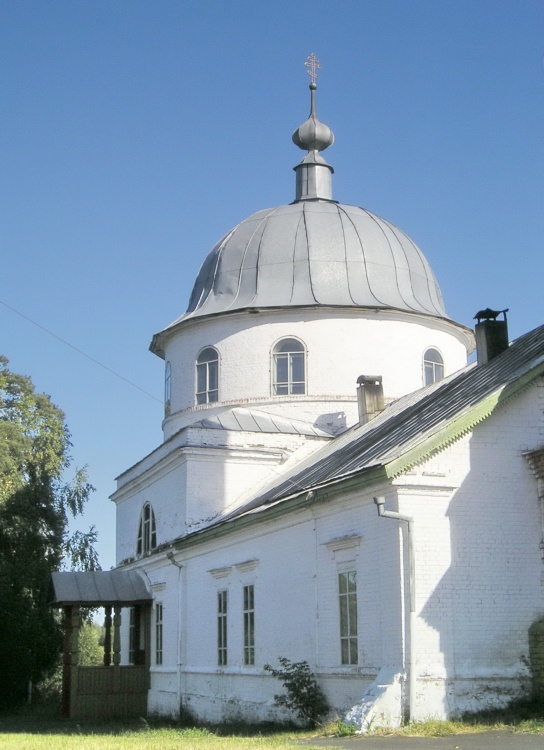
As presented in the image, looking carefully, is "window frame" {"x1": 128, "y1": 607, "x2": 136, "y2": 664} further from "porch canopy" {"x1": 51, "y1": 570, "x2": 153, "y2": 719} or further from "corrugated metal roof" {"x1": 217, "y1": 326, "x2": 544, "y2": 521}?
"corrugated metal roof" {"x1": 217, "y1": 326, "x2": 544, "y2": 521}

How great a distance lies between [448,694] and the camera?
13.4 m

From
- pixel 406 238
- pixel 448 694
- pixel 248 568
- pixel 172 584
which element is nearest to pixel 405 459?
pixel 448 694

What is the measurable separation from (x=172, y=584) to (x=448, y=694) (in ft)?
31.8

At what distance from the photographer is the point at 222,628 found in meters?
19.7

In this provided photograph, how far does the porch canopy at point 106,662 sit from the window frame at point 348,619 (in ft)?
28.4

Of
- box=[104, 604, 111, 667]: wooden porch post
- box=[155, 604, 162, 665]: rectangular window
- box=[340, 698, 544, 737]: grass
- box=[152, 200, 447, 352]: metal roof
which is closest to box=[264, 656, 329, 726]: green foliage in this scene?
box=[340, 698, 544, 737]: grass

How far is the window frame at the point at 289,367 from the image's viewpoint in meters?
24.2

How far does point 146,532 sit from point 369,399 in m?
6.27

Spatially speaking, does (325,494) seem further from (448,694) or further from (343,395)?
(343,395)

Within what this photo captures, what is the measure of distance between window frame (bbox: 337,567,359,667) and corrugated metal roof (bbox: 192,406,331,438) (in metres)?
7.20

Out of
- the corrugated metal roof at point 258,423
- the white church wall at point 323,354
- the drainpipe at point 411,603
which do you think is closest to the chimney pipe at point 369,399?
the corrugated metal roof at point 258,423

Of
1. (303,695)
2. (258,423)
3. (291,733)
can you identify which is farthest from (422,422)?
(258,423)

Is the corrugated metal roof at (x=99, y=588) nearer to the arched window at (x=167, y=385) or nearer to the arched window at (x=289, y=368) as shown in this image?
the arched window at (x=167, y=385)

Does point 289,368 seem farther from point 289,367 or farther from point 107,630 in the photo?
point 107,630
